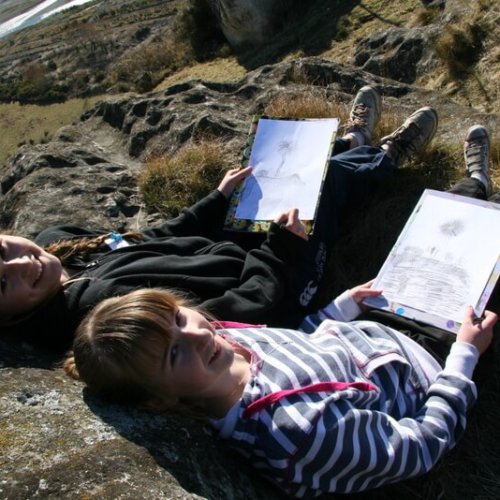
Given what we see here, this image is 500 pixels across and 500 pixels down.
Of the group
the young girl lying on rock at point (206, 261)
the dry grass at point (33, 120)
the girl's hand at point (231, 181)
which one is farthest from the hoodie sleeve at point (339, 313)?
the dry grass at point (33, 120)

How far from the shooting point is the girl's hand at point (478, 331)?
2.10m

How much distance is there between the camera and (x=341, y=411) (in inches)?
67.4

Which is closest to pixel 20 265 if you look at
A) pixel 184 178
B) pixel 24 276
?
pixel 24 276

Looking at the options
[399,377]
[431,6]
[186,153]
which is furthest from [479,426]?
[431,6]

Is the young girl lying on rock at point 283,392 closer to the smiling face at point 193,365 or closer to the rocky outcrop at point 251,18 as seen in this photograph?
the smiling face at point 193,365

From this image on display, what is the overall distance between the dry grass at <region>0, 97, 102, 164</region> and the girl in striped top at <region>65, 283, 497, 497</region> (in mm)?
19879

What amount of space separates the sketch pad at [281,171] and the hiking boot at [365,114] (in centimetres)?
40

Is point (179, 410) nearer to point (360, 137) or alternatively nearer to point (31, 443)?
point (31, 443)

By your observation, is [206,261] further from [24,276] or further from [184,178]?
[184,178]

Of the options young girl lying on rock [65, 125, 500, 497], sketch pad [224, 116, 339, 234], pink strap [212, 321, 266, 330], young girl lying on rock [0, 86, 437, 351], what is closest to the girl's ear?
young girl lying on rock [65, 125, 500, 497]

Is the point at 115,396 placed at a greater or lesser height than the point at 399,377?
greater

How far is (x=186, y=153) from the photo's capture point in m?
4.15

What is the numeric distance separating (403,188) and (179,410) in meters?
2.12

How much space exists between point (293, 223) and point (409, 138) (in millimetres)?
1184
